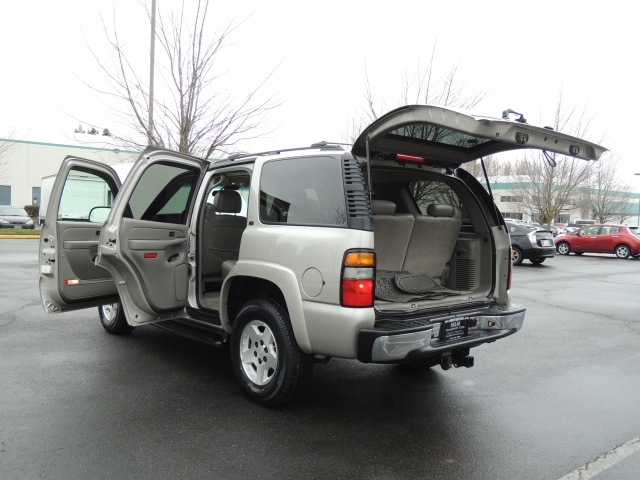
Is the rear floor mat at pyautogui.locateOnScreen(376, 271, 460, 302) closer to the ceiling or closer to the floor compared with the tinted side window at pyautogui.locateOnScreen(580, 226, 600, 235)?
closer to the floor

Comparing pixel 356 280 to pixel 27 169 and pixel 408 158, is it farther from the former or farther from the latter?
pixel 27 169

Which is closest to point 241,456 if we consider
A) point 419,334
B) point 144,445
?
point 144,445

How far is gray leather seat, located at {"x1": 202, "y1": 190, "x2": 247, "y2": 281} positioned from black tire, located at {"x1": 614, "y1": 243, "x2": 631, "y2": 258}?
2101 cm

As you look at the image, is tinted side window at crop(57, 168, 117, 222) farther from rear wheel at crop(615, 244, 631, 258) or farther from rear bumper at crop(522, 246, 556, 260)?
rear wheel at crop(615, 244, 631, 258)

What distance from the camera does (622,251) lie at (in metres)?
21.7

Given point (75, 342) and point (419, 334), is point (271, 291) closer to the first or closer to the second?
point (419, 334)

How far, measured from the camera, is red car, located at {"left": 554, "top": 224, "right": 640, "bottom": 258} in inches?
845

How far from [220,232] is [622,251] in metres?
21.4

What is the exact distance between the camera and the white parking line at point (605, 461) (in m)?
3.11

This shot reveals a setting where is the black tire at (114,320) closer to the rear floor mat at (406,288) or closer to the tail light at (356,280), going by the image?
the rear floor mat at (406,288)

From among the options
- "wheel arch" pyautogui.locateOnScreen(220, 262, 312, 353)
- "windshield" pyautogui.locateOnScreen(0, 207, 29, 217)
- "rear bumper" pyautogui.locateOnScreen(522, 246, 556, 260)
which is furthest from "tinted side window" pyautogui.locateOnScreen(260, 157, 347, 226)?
"windshield" pyautogui.locateOnScreen(0, 207, 29, 217)

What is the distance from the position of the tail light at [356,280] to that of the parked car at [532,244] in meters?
15.0

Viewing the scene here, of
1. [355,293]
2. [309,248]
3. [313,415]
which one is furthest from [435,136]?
[313,415]

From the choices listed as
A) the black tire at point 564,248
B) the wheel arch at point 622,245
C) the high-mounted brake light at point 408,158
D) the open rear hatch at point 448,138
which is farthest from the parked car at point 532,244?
the high-mounted brake light at point 408,158
